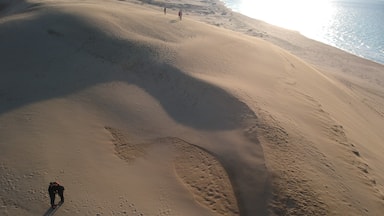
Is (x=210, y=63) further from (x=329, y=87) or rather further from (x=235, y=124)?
(x=329, y=87)

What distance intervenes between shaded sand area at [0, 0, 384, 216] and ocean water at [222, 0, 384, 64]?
28.8m

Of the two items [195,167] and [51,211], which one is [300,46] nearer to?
[195,167]

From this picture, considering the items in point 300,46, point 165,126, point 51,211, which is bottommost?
point 51,211

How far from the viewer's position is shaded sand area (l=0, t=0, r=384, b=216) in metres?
10.5

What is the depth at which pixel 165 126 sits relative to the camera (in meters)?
13.5

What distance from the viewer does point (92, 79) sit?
51.4 ft

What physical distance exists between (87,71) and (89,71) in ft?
0.30

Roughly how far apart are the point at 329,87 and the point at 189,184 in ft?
48.8

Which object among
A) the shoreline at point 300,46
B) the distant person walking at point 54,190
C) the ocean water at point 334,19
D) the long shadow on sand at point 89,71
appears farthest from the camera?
the ocean water at point 334,19

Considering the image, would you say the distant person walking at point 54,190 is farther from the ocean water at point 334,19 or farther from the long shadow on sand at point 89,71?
the ocean water at point 334,19

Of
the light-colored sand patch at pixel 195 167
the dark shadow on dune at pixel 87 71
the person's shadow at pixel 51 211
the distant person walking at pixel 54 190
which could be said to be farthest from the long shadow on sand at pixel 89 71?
the person's shadow at pixel 51 211

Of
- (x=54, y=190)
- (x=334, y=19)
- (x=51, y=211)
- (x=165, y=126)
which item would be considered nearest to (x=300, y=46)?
(x=334, y=19)

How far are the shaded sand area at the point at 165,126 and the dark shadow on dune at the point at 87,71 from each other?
0.24 ft

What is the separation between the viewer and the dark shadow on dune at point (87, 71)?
14180mm
